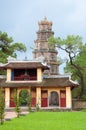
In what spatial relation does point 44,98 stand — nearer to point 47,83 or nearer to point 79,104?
point 47,83

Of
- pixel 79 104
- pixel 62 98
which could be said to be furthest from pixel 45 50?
pixel 62 98

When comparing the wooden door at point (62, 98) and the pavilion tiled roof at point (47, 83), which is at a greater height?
the pavilion tiled roof at point (47, 83)

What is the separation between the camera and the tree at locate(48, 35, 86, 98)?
4381cm

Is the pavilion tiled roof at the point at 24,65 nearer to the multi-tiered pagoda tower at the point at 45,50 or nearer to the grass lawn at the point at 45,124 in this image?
the grass lawn at the point at 45,124

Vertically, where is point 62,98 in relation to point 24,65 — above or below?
below

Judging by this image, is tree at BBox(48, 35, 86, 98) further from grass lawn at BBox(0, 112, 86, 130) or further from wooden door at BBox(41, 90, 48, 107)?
grass lawn at BBox(0, 112, 86, 130)

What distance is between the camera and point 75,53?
45094 mm

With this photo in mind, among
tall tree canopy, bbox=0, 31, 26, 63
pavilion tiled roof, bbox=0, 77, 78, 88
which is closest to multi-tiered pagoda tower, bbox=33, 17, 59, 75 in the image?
tall tree canopy, bbox=0, 31, 26, 63

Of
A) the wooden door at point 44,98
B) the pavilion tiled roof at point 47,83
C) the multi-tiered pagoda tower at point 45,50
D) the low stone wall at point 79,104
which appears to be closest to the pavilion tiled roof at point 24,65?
the pavilion tiled roof at point 47,83

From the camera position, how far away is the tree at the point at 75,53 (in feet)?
144

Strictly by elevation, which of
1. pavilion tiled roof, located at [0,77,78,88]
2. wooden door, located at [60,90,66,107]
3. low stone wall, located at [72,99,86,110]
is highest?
pavilion tiled roof, located at [0,77,78,88]

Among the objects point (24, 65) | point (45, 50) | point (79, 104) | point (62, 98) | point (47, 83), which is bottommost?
point (79, 104)

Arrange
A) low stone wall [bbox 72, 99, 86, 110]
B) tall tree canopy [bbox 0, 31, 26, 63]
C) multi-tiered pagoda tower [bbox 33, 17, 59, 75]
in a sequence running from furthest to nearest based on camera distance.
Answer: multi-tiered pagoda tower [bbox 33, 17, 59, 75] → tall tree canopy [bbox 0, 31, 26, 63] → low stone wall [bbox 72, 99, 86, 110]

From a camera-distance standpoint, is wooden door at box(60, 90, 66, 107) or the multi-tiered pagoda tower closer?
wooden door at box(60, 90, 66, 107)
